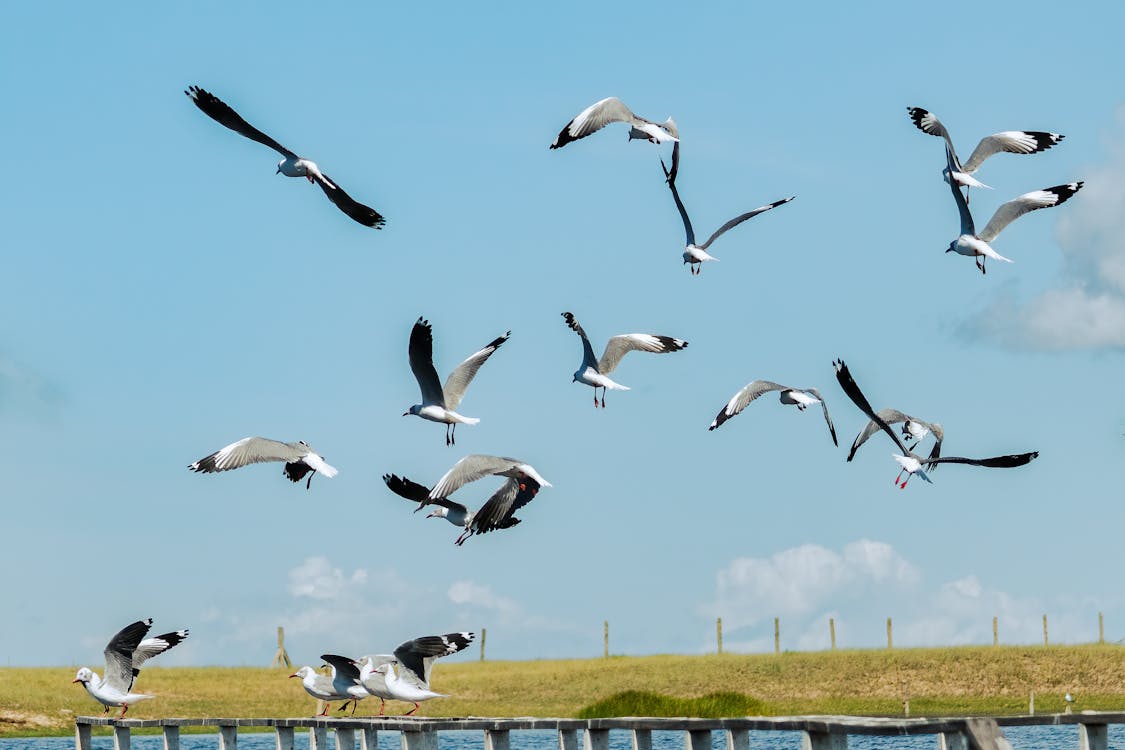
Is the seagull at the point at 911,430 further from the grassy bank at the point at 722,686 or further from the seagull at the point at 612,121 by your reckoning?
the grassy bank at the point at 722,686

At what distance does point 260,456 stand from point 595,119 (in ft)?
22.2

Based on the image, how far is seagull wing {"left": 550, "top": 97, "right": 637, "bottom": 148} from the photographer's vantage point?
23.7 meters

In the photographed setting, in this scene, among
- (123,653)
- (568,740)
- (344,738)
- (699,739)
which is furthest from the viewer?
(123,653)

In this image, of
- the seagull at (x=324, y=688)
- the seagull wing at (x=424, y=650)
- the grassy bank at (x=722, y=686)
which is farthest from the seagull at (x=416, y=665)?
the grassy bank at (x=722, y=686)

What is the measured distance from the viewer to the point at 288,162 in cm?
2305

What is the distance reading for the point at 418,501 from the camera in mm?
24953

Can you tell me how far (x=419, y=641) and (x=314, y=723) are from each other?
6.57ft

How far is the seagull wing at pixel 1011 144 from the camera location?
88.6 ft

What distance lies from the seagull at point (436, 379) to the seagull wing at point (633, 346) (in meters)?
2.64

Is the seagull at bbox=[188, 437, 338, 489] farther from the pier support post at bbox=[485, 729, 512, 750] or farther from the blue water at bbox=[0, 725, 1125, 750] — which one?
the blue water at bbox=[0, 725, 1125, 750]

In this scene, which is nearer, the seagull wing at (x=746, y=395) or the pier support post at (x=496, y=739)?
the pier support post at (x=496, y=739)

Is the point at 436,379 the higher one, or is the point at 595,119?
the point at 595,119

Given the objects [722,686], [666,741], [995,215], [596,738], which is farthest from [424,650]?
[722,686]

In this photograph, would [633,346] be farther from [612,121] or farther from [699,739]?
[699,739]
